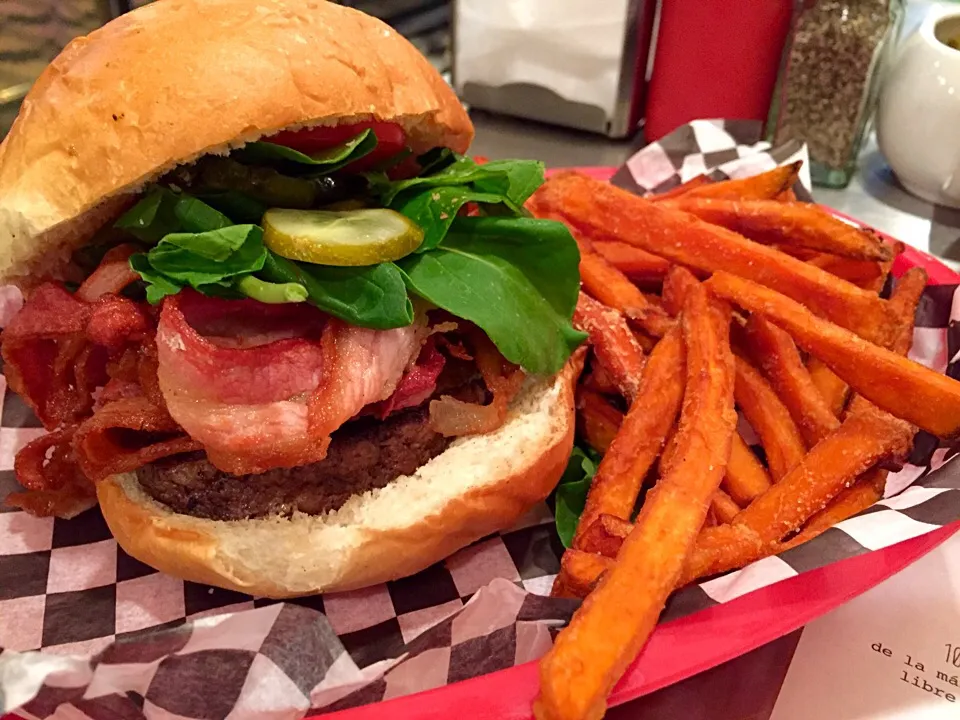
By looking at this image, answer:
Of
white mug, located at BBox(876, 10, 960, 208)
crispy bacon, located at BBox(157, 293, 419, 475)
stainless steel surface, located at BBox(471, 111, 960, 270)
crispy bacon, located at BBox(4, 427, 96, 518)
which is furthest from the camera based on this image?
stainless steel surface, located at BBox(471, 111, 960, 270)

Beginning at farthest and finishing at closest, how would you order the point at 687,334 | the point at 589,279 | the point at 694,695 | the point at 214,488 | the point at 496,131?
the point at 496,131
the point at 589,279
the point at 687,334
the point at 214,488
the point at 694,695

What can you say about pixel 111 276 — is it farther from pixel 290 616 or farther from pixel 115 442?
pixel 290 616

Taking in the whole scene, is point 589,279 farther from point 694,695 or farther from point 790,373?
point 694,695

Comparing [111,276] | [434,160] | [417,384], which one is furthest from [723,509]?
[111,276]

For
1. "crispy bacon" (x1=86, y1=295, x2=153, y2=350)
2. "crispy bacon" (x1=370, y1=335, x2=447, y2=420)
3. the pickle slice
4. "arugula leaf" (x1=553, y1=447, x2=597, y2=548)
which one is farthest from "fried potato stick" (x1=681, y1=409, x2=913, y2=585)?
"crispy bacon" (x1=86, y1=295, x2=153, y2=350)

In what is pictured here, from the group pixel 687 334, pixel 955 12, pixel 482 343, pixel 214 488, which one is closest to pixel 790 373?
pixel 687 334

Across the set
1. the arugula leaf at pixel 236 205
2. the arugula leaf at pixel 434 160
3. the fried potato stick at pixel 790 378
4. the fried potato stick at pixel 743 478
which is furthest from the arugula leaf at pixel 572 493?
the arugula leaf at pixel 236 205

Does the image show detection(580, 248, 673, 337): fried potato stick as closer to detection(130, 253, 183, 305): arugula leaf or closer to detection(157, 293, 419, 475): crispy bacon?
detection(157, 293, 419, 475): crispy bacon

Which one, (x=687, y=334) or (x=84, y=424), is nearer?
(x=84, y=424)
